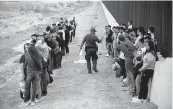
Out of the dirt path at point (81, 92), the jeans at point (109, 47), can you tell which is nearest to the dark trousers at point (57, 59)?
the dirt path at point (81, 92)

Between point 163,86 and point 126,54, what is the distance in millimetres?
2056

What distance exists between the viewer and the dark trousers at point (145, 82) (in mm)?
9094

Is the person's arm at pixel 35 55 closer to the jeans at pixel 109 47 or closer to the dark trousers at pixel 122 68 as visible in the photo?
the dark trousers at pixel 122 68

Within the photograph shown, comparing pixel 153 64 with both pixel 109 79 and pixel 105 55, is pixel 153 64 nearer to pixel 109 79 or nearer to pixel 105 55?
pixel 109 79

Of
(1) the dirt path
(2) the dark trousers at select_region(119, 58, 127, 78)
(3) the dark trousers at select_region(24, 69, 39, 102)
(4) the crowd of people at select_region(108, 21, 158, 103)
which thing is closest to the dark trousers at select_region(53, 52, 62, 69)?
(1) the dirt path

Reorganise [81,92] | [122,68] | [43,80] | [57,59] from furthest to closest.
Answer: [57,59], [122,68], [81,92], [43,80]

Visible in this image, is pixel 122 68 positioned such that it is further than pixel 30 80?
Yes

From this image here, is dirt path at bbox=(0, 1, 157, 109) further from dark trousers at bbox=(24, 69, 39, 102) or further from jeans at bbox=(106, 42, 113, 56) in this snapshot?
jeans at bbox=(106, 42, 113, 56)

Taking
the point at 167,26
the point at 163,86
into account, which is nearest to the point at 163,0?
the point at 167,26

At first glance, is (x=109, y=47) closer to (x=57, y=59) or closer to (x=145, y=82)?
(x=57, y=59)

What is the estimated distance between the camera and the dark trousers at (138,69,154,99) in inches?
358

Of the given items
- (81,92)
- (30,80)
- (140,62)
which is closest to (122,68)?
(81,92)

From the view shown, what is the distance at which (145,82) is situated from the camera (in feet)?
30.4

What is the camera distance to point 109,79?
41.7 feet
